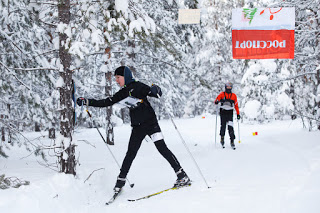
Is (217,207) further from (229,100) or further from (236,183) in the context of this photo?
(229,100)

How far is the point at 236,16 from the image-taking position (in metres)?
9.36

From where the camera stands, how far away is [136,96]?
17.7 ft

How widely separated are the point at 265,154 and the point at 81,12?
21.2 ft

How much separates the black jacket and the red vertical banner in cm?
509

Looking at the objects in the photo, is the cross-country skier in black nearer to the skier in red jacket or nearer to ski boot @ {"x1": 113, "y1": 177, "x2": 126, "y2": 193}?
ski boot @ {"x1": 113, "y1": 177, "x2": 126, "y2": 193}

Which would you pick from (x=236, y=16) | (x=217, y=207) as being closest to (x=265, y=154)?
(x=236, y=16)

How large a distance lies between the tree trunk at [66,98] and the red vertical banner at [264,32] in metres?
5.51

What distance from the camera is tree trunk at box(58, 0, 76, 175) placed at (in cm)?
576

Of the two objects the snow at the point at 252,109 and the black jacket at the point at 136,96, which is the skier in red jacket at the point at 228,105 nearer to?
the black jacket at the point at 136,96

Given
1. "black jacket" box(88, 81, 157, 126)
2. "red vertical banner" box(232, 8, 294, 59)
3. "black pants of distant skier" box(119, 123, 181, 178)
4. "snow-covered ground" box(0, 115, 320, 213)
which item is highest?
"red vertical banner" box(232, 8, 294, 59)

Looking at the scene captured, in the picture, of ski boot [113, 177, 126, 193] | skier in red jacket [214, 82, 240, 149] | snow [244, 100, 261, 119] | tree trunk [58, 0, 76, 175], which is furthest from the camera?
snow [244, 100, 261, 119]

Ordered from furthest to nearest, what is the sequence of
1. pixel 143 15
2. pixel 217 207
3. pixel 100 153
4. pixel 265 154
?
pixel 100 153 → pixel 265 154 → pixel 143 15 → pixel 217 207

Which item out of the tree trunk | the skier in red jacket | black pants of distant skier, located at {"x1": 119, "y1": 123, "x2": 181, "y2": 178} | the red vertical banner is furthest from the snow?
the tree trunk

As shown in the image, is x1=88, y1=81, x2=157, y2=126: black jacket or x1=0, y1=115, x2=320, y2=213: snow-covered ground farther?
x1=88, y1=81, x2=157, y2=126: black jacket
